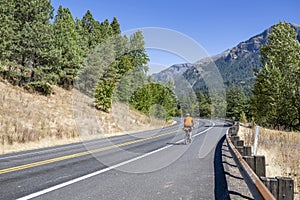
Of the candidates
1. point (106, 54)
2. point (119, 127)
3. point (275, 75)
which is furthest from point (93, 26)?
point (275, 75)

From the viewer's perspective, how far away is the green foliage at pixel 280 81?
2673 cm

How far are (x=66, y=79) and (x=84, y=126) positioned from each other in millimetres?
16227

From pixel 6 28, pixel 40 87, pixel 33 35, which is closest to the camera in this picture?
pixel 6 28

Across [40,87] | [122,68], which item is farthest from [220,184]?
[122,68]

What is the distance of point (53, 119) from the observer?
83.8ft

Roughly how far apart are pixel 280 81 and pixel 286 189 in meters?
25.7

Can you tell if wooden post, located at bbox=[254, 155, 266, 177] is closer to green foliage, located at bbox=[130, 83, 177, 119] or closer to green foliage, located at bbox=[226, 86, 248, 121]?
green foliage, located at bbox=[130, 83, 177, 119]

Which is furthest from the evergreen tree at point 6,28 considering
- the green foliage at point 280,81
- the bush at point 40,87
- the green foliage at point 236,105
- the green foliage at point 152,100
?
the green foliage at point 236,105

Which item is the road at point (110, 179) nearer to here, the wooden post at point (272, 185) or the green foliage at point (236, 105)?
the wooden post at point (272, 185)

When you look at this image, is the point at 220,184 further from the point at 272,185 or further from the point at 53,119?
the point at 53,119

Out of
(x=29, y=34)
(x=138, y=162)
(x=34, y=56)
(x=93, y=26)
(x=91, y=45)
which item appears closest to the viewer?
(x=138, y=162)

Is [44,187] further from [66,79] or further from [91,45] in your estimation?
[91,45]

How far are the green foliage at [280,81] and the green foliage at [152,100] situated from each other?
720 inches

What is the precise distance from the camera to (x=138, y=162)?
31.6ft
